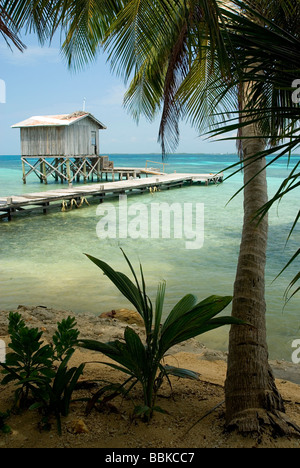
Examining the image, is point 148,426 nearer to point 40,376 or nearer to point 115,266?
point 40,376

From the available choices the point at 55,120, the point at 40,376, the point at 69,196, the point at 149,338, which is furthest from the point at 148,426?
the point at 55,120

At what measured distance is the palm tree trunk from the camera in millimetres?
1816

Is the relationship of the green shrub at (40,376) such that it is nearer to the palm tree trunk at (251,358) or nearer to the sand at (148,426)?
the sand at (148,426)

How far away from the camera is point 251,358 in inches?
79.8

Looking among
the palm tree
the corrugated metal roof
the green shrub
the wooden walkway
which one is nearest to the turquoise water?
the wooden walkway

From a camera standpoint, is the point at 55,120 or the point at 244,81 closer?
the point at 244,81

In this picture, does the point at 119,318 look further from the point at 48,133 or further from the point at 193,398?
the point at 48,133

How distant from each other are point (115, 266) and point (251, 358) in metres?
6.79

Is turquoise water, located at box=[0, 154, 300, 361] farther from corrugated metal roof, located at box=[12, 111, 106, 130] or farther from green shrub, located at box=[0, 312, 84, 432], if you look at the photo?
corrugated metal roof, located at box=[12, 111, 106, 130]

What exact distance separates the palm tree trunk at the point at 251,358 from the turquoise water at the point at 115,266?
250cm

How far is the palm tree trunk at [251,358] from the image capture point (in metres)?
1.82

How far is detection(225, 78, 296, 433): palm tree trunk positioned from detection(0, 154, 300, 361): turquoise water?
98.5 inches

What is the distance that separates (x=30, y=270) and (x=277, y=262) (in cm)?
532

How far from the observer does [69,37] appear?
4.34 metres
